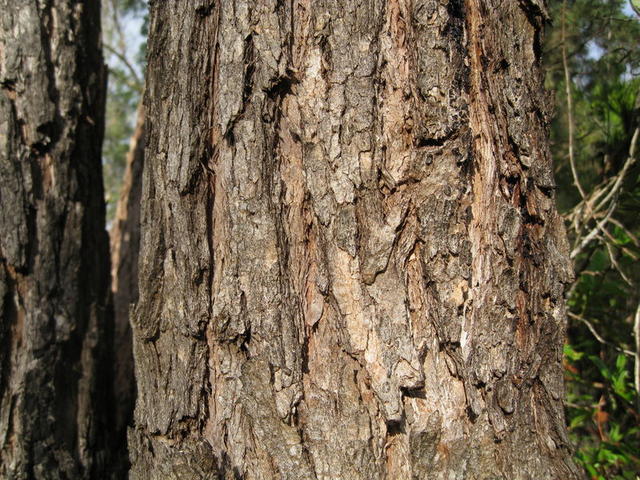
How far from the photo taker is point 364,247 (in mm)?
1316

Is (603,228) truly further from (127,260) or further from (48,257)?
(127,260)

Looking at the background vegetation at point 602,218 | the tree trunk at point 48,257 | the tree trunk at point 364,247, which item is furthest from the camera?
the background vegetation at point 602,218

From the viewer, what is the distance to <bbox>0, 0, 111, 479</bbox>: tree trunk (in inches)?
81.1

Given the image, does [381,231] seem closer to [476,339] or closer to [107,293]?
[476,339]

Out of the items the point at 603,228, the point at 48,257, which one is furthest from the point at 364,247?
the point at 603,228

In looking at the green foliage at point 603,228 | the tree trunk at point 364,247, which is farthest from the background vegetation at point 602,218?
the tree trunk at point 364,247

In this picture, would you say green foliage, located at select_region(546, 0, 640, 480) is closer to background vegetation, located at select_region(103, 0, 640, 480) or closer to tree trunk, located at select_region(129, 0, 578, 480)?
background vegetation, located at select_region(103, 0, 640, 480)

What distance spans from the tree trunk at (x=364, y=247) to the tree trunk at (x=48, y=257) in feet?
3.08

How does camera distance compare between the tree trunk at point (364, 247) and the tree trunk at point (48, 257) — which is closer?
the tree trunk at point (364, 247)

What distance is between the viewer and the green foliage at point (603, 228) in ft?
8.69

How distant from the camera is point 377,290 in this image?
1310 millimetres

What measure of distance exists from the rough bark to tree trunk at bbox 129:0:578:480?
1.80 m

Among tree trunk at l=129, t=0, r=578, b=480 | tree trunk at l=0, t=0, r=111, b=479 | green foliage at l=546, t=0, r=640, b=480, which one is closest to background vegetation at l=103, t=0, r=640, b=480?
green foliage at l=546, t=0, r=640, b=480

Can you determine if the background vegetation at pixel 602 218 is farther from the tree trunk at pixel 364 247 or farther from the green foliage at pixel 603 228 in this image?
the tree trunk at pixel 364 247
